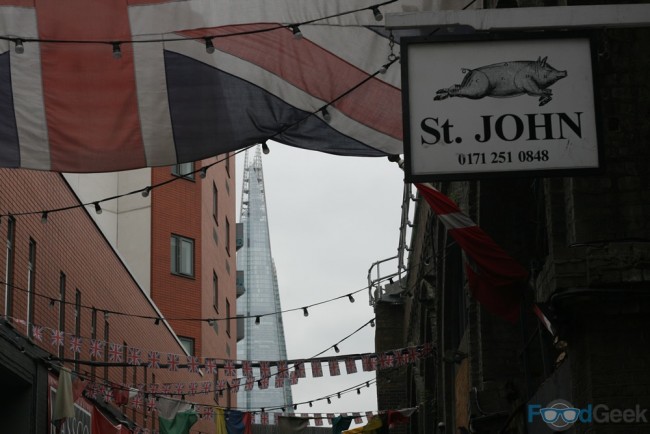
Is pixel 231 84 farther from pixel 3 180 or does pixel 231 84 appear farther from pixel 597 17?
pixel 3 180

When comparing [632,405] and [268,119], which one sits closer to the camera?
[632,405]

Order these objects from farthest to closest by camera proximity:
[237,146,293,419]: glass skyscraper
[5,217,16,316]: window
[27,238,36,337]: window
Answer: [237,146,293,419]: glass skyscraper
[27,238,36,337]: window
[5,217,16,316]: window

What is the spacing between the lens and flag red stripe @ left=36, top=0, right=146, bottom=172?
1161 cm

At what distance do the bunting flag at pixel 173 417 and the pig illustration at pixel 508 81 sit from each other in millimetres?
19149

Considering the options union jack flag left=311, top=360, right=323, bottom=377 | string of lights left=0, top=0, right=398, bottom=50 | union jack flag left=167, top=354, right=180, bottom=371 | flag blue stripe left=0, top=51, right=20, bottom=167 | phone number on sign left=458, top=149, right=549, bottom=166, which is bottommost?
union jack flag left=311, top=360, right=323, bottom=377

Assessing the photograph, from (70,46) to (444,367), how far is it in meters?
10.7

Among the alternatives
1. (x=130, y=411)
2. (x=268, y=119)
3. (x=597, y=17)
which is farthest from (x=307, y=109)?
(x=130, y=411)

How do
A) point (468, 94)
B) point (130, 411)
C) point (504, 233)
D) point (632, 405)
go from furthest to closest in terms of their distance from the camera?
point (130, 411) < point (504, 233) < point (632, 405) < point (468, 94)

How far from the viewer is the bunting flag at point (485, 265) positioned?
1201 centimetres

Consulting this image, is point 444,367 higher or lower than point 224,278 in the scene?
lower

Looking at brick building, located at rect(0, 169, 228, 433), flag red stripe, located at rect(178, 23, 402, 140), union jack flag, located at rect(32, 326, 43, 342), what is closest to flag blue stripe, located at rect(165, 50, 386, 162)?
flag red stripe, located at rect(178, 23, 402, 140)

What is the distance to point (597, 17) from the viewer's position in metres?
8.20

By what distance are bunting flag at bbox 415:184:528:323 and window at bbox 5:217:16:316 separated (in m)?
10.0

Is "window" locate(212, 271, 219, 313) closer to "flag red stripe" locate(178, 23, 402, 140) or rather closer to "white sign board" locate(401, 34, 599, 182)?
"flag red stripe" locate(178, 23, 402, 140)
